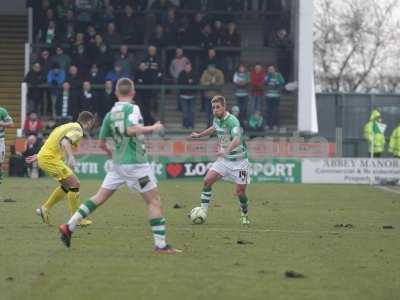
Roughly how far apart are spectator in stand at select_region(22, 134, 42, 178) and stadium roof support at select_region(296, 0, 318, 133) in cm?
887

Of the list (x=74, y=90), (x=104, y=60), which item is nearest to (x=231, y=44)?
(x=104, y=60)

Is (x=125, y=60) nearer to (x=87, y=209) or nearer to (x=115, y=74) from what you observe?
(x=115, y=74)

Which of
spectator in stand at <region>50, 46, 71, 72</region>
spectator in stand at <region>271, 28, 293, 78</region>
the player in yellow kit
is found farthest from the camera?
spectator in stand at <region>271, 28, 293, 78</region>

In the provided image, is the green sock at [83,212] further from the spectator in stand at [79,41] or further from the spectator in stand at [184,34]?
the spectator in stand at [184,34]

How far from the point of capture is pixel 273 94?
3684 cm

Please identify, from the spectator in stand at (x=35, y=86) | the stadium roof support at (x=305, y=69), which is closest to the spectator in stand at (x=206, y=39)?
the stadium roof support at (x=305, y=69)

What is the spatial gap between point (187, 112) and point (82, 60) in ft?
12.5

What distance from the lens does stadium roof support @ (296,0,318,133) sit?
37906 mm

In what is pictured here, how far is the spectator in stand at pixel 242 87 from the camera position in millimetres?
36406

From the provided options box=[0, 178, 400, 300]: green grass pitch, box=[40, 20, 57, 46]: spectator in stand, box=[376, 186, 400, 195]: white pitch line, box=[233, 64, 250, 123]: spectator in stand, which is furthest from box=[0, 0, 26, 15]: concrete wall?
box=[0, 178, 400, 300]: green grass pitch

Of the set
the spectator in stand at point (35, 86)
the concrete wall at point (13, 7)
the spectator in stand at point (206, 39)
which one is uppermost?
the concrete wall at point (13, 7)

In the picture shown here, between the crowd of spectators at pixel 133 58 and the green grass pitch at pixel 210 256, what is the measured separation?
1367 cm

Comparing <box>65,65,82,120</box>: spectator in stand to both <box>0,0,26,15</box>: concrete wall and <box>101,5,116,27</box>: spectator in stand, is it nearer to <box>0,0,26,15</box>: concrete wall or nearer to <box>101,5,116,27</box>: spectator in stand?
<box>101,5,116,27</box>: spectator in stand

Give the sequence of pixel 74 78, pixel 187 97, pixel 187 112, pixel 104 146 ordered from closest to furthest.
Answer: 1. pixel 104 146
2. pixel 74 78
3. pixel 187 97
4. pixel 187 112
